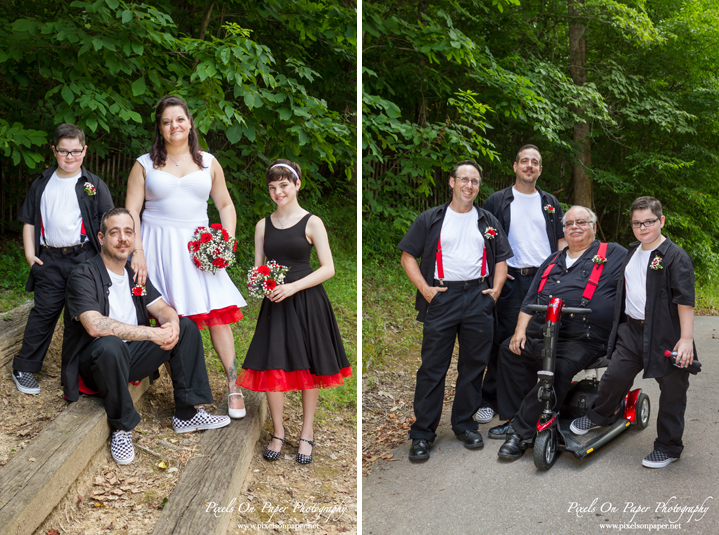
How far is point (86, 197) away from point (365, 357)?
3.06m

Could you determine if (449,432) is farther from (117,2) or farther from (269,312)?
(117,2)

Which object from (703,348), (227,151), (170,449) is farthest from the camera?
(703,348)

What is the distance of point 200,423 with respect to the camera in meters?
3.72

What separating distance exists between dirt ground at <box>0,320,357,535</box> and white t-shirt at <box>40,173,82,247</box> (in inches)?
37.9

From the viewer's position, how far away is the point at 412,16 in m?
7.48

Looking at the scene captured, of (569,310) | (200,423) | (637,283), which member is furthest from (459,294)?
(200,423)

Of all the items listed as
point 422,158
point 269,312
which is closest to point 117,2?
point 269,312

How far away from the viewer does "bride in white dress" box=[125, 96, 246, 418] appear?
141 inches

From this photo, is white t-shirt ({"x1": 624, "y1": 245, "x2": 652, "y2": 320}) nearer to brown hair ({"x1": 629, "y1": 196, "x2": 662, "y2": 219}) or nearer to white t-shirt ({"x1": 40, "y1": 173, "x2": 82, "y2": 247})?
brown hair ({"x1": 629, "y1": 196, "x2": 662, "y2": 219})

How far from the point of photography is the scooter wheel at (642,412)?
12.9 feet

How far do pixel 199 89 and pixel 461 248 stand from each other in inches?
99.9

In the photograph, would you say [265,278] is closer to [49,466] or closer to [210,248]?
[210,248]

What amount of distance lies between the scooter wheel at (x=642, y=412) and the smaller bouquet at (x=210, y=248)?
278cm

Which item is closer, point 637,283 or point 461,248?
point 637,283
